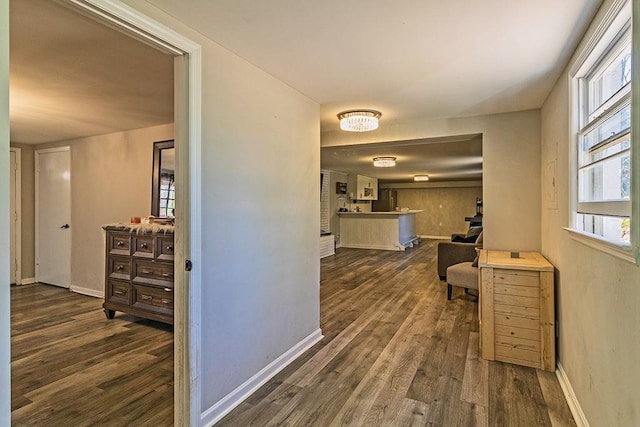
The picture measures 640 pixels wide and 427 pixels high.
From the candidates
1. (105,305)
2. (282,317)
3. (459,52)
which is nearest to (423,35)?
(459,52)

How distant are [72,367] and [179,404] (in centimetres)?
139

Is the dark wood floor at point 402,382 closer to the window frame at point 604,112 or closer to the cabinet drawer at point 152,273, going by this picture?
the window frame at point 604,112

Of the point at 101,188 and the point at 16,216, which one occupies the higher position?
the point at 101,188

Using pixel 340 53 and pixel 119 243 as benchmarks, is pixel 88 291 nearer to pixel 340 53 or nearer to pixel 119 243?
pixel 119 243

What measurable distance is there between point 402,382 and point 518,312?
1078 millimetres

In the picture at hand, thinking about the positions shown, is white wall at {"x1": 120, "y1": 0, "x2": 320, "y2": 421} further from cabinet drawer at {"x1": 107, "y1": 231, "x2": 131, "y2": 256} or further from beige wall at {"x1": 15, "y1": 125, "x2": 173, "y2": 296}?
beige wall at {"x1": 15, "y1": 125, "x2": 173, "y2": 296}

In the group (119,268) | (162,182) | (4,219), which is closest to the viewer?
(4,219)

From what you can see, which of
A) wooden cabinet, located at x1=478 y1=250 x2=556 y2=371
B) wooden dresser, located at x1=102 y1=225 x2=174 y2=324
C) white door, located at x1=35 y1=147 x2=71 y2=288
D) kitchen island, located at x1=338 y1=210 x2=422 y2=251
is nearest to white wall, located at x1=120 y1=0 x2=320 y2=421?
wooden dresser, located at x1=102 y1=225 x2=174 y2=324

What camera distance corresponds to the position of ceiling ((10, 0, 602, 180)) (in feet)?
5.18

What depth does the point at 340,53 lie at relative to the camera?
6.60ft

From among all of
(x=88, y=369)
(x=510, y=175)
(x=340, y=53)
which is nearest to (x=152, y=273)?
(x=88, y=369)

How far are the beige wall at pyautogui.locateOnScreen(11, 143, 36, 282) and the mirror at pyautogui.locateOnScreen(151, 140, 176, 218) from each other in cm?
272

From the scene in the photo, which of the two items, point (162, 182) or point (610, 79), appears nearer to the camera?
point (610, 79)

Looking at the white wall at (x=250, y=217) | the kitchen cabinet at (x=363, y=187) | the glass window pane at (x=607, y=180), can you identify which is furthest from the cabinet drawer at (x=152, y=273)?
the kitchen cabinet at (x=363, y=187)
